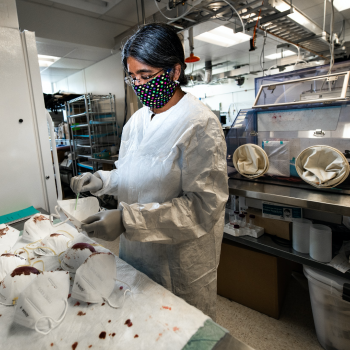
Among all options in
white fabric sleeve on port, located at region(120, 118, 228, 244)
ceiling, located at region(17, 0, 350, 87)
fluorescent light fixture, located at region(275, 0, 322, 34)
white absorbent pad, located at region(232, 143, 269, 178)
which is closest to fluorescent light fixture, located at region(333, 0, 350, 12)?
ceiling, located at region(17, 0, 350, 87)

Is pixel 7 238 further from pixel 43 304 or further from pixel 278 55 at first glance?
pixel 278 55

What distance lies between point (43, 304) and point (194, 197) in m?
0.60

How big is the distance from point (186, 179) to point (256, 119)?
1.26m

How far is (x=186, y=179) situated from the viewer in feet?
3.11

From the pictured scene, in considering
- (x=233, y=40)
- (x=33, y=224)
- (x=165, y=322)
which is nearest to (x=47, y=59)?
(x=233, y=40)

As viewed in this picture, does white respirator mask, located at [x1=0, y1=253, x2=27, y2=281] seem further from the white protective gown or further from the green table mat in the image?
the green table mat

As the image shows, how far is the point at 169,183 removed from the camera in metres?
0.99

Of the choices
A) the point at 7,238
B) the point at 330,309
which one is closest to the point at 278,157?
the point at 330,309

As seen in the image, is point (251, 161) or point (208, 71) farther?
point (208, 71)

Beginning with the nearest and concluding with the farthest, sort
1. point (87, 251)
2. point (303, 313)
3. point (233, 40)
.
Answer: point (87, 251), point (303, 313), point (233, 40)

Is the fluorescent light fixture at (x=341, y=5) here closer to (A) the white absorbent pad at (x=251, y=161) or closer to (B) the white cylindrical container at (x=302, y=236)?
(A) the white absorbent pad at (x=251, y=161)

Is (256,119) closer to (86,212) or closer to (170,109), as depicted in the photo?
(170,109)

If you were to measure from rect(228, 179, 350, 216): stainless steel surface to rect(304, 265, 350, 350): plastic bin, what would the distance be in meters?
0.44

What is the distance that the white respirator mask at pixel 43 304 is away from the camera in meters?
0.74
